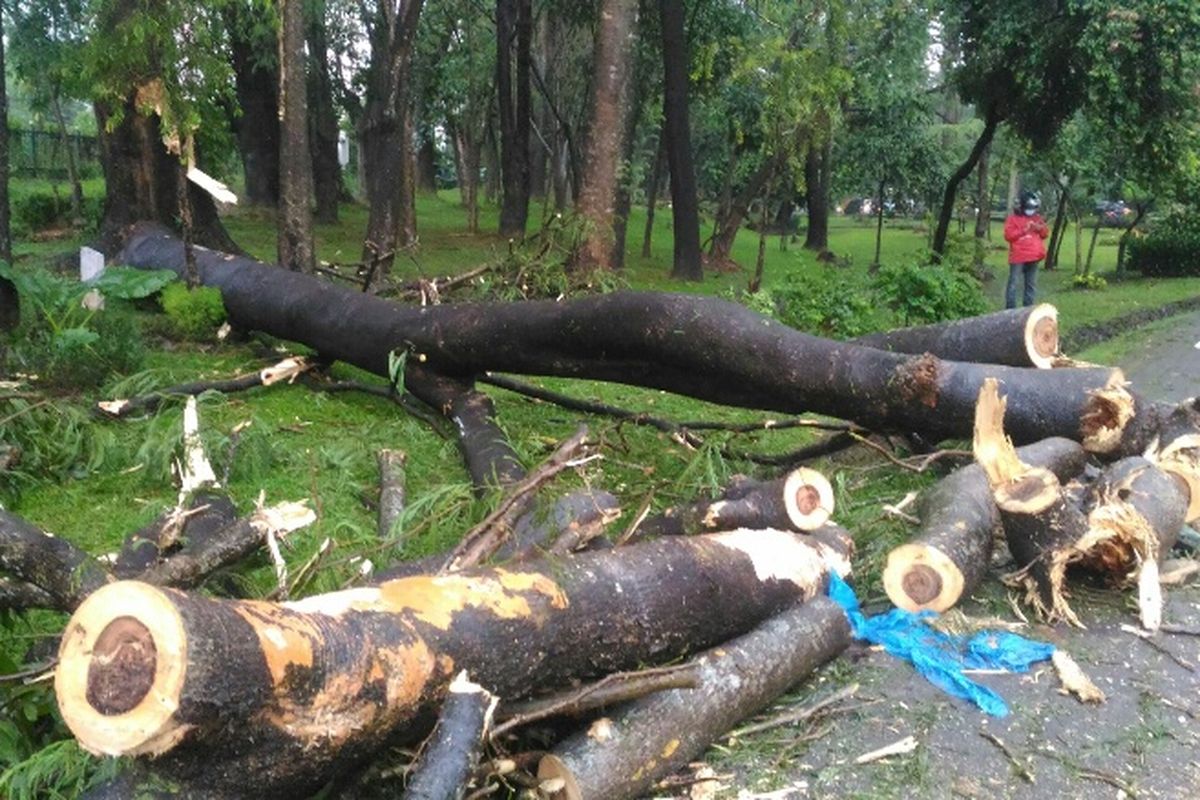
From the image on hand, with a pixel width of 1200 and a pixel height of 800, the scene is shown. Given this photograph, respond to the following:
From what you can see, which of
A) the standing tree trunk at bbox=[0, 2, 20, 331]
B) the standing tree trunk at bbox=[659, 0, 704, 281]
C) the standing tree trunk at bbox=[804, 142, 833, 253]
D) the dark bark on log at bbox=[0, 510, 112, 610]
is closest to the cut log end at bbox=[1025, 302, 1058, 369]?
the dark bark on log at bbox=[0, 510, 112, 610]

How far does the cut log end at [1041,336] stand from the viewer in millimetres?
6414

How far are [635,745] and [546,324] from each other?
383cm

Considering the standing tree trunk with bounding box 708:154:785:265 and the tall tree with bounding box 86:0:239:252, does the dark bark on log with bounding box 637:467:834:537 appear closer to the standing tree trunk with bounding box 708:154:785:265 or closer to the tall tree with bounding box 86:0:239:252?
the tall tree with bounding box 86:0:239:252

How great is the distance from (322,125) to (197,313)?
14473 millimetres

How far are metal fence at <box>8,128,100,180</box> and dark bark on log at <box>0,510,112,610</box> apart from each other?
2402 centimetres

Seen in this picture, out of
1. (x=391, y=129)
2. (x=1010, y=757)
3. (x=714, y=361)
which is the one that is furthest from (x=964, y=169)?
(x=1010, y=757)

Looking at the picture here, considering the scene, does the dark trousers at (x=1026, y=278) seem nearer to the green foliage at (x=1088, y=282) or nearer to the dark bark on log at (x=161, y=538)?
the green foliage at (x=1088, y=282)

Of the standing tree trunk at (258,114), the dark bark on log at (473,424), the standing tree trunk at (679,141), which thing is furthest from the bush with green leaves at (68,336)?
the standing tree trunk at (679,141)

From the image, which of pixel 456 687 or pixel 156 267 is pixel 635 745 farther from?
pixel 156 267

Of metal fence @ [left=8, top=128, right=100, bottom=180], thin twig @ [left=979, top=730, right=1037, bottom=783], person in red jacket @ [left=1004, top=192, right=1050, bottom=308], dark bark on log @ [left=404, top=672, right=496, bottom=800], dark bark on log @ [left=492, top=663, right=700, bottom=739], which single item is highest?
metal fence @ [left=8, top=128, right=100, bottom=180]

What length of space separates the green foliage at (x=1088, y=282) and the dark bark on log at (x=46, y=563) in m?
22.7

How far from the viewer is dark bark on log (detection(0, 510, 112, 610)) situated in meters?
4.00

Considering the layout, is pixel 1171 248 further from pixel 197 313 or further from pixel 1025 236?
pixel 197 313

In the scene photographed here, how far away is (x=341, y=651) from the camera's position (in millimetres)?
2938
